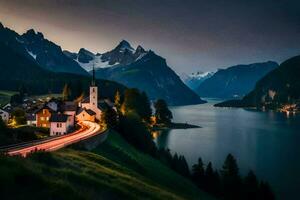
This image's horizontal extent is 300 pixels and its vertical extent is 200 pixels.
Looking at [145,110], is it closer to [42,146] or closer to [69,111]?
[69,111]

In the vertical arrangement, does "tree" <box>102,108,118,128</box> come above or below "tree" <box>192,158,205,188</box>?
above

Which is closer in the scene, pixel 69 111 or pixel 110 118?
pixel 110 118

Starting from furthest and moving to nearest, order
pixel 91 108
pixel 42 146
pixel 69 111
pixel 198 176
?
pixel 69 111, pixel 91 108, pixel 198 176, pixel 42 146

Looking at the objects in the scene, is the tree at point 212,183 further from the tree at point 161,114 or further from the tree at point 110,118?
the tree at point 161,114

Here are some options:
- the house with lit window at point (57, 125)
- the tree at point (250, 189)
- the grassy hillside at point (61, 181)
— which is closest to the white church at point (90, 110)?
the house with lit window at point (57, 125)

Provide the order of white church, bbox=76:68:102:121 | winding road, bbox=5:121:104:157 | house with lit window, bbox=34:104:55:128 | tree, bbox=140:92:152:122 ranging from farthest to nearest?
tree, bbox=140:92:152:122 → white church, bbox=76:68:102:121 → house with lit window, bbox=34:104:55:128 → winding road, bbox=5:121:104:157

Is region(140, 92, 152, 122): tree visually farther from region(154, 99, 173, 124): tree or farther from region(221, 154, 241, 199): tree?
region(221, 154, 241, 199): tree

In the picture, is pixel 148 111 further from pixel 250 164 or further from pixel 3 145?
pixel 3 145

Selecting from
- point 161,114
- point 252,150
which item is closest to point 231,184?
point 252,150

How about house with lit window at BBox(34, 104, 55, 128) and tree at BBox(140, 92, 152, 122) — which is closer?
house with lit window at BBox(34, 104, 55, 128)

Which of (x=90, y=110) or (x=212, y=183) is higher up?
(x=90, y=110)

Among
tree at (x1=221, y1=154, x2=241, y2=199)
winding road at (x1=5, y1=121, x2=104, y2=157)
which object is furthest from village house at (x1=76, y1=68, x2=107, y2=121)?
tree at (x1=221, y1=154, x2=241, y2=199)

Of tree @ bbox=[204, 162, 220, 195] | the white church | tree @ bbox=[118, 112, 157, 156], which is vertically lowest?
tree @ bbox=[204, 162, 220, 195]

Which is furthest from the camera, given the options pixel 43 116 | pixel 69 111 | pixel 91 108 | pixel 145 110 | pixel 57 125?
pixel 145 110
